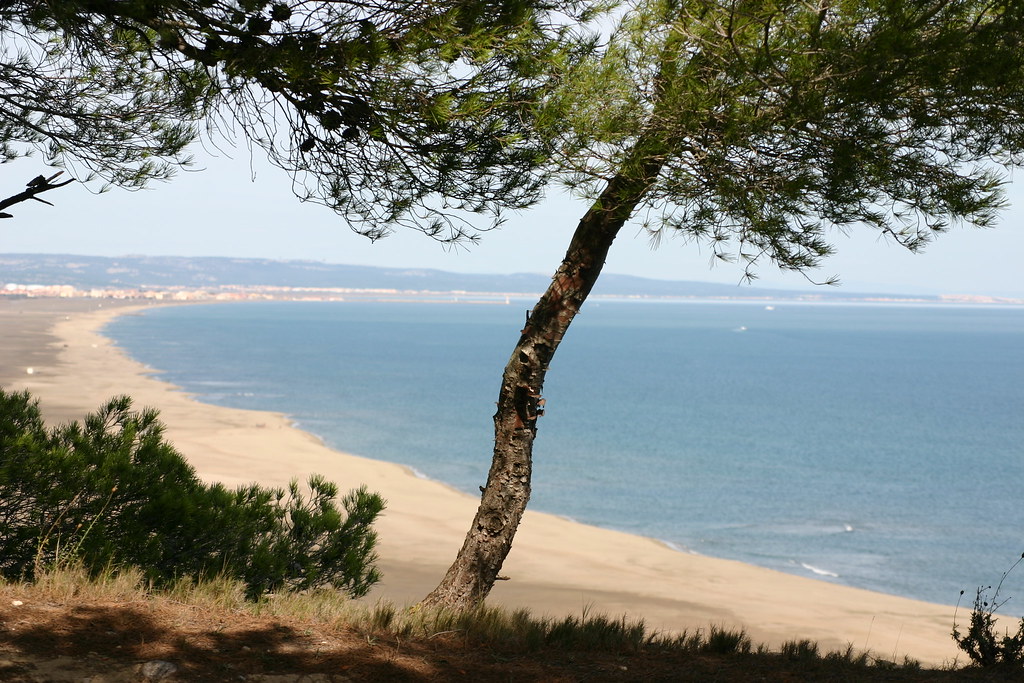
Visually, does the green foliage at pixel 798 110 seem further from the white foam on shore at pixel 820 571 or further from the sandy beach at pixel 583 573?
the white foam on shore at pixel 820 571

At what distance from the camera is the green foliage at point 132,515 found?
600cm

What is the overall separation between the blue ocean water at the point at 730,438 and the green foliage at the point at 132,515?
1307 cm

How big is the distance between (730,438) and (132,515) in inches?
1591

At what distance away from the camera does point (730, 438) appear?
4462 centimetres

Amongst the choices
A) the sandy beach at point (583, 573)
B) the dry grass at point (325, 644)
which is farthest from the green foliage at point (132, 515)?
the sandy beach at point (583, 573)

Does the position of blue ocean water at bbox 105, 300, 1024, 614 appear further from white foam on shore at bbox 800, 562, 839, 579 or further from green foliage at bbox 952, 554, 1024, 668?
green foliage at bbox 952, 554, 1024, 668

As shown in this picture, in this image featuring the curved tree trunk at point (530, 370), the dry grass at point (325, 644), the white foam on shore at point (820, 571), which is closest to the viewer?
the dry grass at point (325, 644)

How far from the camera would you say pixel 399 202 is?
5.74 meters

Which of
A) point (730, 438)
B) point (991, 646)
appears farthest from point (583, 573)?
point (730, 438)

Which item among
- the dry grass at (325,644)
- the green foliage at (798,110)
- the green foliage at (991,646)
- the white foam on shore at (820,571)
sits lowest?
the white foam on shore at (820,571)

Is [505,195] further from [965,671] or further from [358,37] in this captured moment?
[965,671]

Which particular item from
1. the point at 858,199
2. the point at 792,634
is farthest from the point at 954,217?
the point at 792,634

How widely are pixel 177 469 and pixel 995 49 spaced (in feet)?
19.0

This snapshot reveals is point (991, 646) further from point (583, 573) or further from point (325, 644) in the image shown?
point (583, 573)
